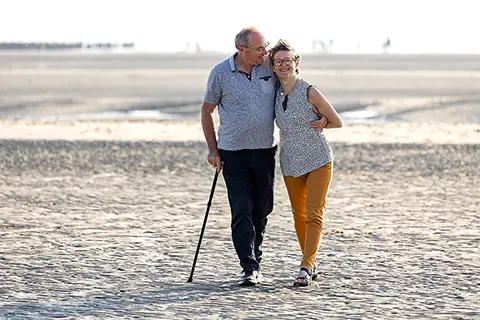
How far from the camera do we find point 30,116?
25.1 m

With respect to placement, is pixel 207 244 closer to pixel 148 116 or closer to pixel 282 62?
pixel 282 62

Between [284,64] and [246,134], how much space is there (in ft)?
1.80

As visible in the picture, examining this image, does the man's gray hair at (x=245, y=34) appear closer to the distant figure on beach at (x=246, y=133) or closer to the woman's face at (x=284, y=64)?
the distant figure on beach at (x=246, y=133)

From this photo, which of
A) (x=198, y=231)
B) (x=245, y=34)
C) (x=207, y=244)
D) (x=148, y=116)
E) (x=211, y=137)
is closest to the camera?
(x=245, y=34)

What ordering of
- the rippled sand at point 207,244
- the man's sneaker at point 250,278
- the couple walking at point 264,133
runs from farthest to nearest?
the man's sneaker at point 250,278 < the couple walking at point 264,133 < the rippled sand at point 207,244

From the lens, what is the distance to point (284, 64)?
729 centimetres

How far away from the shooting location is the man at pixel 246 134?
24.3ft

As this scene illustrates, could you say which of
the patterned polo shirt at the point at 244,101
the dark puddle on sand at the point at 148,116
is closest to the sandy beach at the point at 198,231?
the patterned polo shirt at the point at 244,101

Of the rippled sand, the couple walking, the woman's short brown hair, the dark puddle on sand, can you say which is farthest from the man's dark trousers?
the dark puddle on sand

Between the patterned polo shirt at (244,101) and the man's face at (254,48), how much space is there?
0.12 m

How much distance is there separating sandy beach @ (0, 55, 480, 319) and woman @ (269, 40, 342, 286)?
37cm

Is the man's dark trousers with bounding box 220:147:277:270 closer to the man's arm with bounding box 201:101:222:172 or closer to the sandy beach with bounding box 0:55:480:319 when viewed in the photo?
the man's arm with bounding box 201:101:222:172

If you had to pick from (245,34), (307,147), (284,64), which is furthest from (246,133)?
(245,34)

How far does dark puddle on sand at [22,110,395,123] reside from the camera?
960 inches
